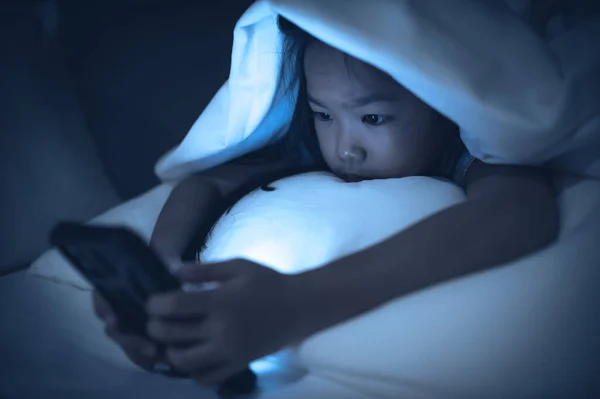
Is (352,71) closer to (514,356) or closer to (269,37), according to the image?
(269,37)

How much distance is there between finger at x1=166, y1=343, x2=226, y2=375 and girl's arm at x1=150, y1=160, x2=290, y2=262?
0.71 feet

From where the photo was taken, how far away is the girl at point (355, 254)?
44 cm

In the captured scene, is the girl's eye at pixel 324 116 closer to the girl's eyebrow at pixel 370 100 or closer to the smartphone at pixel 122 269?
the girl's eyebrow at pixel 370 100

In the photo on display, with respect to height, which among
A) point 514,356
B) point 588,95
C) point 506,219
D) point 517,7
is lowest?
point 514,356

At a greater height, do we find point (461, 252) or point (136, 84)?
point (136, 84)

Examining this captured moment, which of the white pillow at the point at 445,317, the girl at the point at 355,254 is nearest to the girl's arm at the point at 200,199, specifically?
the girl at the point at 355,254

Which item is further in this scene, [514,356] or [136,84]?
[136,84]

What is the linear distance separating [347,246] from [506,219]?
0.54 ft

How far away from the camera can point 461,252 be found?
1.70 feet

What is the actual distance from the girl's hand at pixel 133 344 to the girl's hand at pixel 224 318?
0.04 metres

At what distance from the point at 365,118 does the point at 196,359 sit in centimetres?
37

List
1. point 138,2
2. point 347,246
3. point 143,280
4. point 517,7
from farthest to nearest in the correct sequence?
point 138,2 → point 517,7 → point 347,246 → point 143,280

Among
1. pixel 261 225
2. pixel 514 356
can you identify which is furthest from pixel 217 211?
pixel 514 356

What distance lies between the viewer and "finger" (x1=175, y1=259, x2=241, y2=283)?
0.46m
